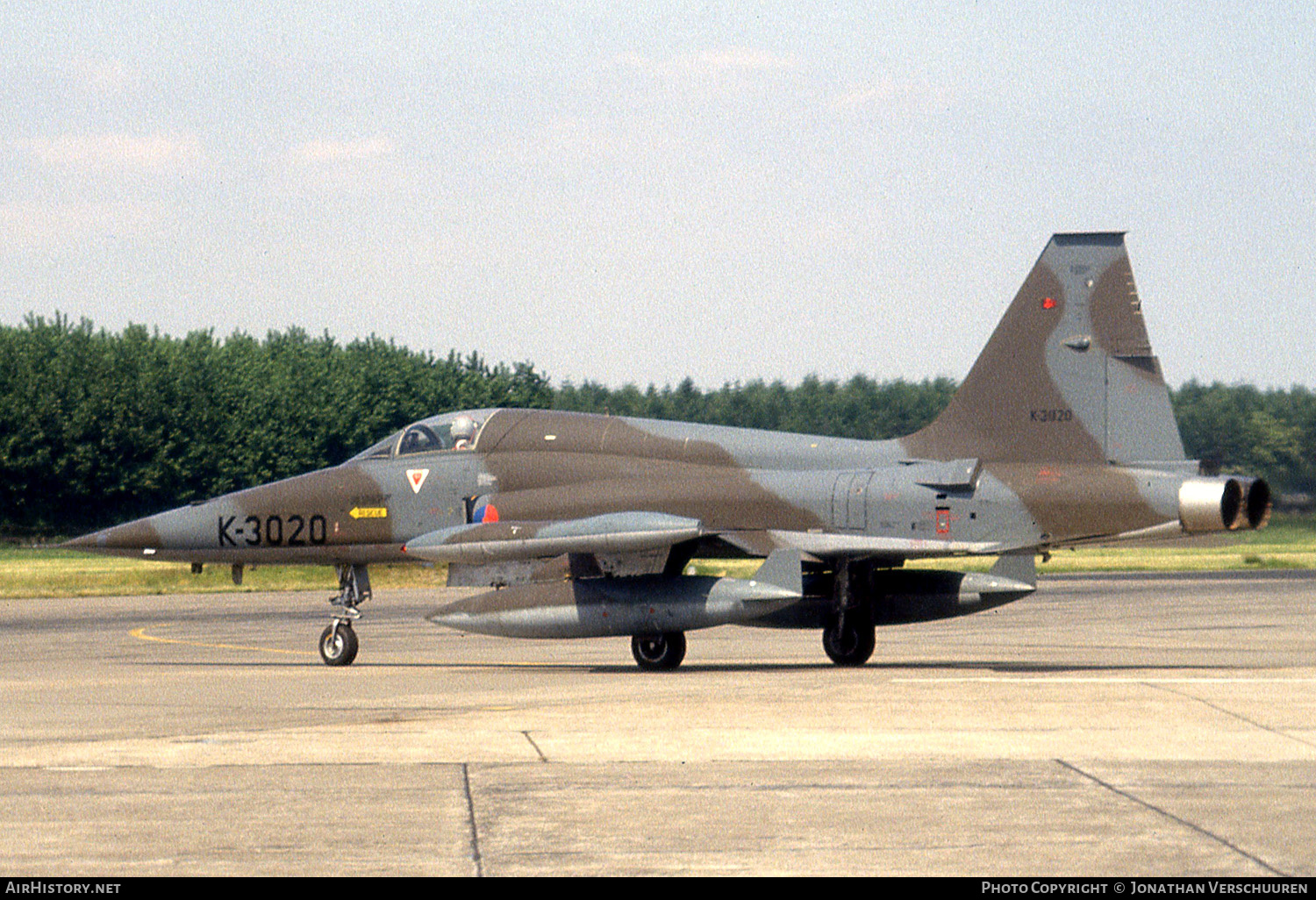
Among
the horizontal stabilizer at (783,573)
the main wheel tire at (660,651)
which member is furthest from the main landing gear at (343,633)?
the horizontal stabilizer at (783,573)

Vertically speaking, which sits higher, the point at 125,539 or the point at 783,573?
the point at 125,539

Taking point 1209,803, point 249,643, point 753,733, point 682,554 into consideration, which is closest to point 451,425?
point 682,554

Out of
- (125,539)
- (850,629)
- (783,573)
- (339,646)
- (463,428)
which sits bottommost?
(339,646)

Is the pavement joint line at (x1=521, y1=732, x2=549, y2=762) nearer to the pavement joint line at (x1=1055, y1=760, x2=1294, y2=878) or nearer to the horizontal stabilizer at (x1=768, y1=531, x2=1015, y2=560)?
the pavement joint line at (x1=1055, y1=760, x2=1294, y2=878)

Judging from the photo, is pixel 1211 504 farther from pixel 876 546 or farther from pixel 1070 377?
pixel 876 546

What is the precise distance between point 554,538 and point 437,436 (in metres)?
3.21

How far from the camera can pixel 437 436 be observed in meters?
21.7

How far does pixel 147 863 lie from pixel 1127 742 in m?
7.49

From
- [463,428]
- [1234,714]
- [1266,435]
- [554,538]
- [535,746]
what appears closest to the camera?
[535,746]

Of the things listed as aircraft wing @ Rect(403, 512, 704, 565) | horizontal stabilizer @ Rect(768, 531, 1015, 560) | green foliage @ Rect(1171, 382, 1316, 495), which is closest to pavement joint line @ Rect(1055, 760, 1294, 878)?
horizontal stabilizer @ Rect(768, 531, 1015, 560)

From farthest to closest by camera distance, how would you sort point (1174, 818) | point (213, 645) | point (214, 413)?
point (214, 413)
point (213, 645)
point (1174, 818)

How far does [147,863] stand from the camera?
7922mm

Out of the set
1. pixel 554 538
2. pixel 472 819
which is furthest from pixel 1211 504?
pixel 472 819

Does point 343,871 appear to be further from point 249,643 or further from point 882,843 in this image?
point 249,643
